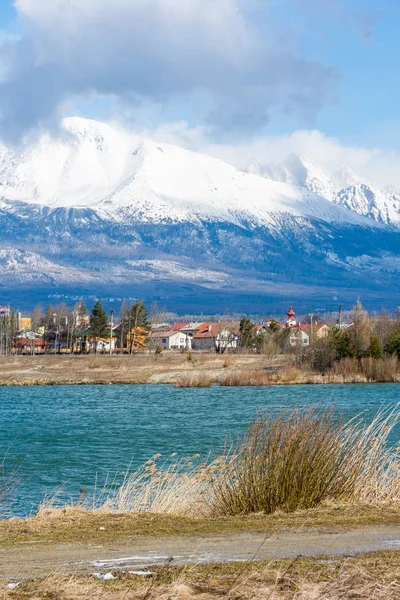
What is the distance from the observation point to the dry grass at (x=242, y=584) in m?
8.49

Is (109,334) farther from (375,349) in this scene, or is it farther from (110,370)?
(375,349)

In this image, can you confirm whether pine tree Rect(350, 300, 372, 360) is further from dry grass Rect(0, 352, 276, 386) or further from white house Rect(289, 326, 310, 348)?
white house Rect(289, 326, 310, 348)

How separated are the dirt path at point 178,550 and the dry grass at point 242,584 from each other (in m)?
0.49

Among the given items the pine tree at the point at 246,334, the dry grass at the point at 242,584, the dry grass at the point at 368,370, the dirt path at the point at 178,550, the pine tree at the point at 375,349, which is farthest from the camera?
the pine tree at the point at 246,334

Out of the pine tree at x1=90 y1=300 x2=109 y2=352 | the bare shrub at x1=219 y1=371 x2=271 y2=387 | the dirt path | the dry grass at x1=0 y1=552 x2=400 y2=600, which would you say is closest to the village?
the pine tree at x1=90 y1=300 x2=109 y2=352

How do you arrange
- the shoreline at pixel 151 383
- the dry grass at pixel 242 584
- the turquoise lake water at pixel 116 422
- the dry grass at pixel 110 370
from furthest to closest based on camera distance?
the dry grass at pixel 110 370 → the shoreline at pixel 151 383 → the turquoise lake water at pixel 116 422 → the dry grass at pixel 242 584

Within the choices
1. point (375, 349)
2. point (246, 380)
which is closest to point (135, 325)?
point (375, 349)

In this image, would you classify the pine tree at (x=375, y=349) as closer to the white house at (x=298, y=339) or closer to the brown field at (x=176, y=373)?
the brown field at (x=176, y=373)

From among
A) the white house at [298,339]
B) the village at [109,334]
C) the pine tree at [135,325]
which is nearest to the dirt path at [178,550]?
the white house at [298,339]

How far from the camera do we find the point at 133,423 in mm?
47188

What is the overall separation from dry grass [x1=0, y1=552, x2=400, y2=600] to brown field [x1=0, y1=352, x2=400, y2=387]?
65.8 metres

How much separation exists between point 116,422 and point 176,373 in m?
38.4

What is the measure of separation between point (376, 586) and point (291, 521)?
405cm

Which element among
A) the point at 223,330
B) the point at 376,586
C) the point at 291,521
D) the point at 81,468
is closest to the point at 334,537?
the point at 291,521
